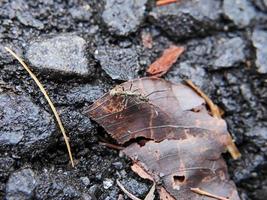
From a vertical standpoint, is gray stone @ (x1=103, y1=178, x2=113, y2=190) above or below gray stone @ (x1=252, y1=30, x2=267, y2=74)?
below

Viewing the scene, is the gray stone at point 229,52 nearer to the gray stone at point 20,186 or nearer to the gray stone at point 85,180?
the gray stone at point 85,180

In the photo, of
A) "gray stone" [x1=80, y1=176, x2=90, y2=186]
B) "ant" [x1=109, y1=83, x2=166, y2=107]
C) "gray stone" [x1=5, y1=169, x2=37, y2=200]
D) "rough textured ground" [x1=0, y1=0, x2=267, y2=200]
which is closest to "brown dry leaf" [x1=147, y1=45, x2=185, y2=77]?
"rough textured ground" [x1=0, y1=0, x2=267, y2=200]

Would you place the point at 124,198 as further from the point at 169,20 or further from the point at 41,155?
the point at 169,20

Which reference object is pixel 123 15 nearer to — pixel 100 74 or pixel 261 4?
pixel 100 74

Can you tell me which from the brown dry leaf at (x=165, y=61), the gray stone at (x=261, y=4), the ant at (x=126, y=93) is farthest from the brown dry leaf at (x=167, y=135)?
the gray stone at (x=261, y=4)

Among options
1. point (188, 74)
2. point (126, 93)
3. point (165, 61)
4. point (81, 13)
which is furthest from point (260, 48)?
point (81, 13)

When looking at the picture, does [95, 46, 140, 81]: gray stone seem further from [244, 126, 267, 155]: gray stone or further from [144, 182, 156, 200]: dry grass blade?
[244, 126, 267, 155]: gray stone

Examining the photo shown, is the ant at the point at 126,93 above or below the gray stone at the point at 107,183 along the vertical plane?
above
